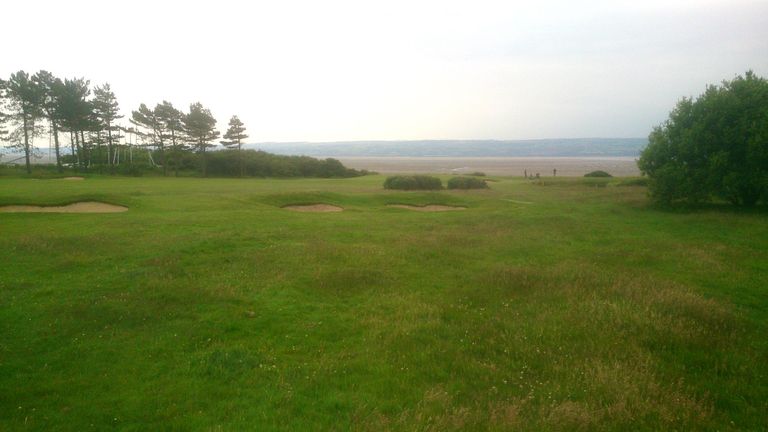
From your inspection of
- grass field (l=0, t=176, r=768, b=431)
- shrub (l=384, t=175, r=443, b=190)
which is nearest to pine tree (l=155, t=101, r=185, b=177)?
shrub (l=384, t=175, r=443, b=190)

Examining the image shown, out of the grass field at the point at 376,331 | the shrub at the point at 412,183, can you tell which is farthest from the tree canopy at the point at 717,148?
the shrub at the point at 412,183

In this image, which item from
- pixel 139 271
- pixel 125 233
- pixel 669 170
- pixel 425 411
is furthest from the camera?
pixel 669 170

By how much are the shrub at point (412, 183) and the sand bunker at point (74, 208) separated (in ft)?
83.4

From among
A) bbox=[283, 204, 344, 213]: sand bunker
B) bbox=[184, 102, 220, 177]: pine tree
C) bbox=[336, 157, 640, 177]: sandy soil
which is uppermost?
bbox=[184, 102, 220, 177]: pine tree

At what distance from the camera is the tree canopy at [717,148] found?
27016mm

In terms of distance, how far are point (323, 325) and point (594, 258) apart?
10.7 m

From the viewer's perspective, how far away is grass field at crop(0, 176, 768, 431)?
710 centimetres

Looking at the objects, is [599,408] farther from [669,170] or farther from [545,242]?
[669,170]

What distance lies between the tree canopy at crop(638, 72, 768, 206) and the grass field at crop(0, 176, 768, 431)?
370 inches

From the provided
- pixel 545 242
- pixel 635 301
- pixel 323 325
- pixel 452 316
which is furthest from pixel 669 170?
pixel 323 325

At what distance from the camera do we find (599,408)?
7020 mm

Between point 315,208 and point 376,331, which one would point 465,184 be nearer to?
point 315,208

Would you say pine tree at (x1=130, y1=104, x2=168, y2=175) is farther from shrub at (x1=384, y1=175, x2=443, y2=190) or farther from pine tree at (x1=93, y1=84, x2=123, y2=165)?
shrub at (x1=384, y1=175, x2=443, y2=190)

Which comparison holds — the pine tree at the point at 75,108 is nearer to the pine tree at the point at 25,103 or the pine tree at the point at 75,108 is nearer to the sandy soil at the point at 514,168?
the pine tree at the point at 25,103
